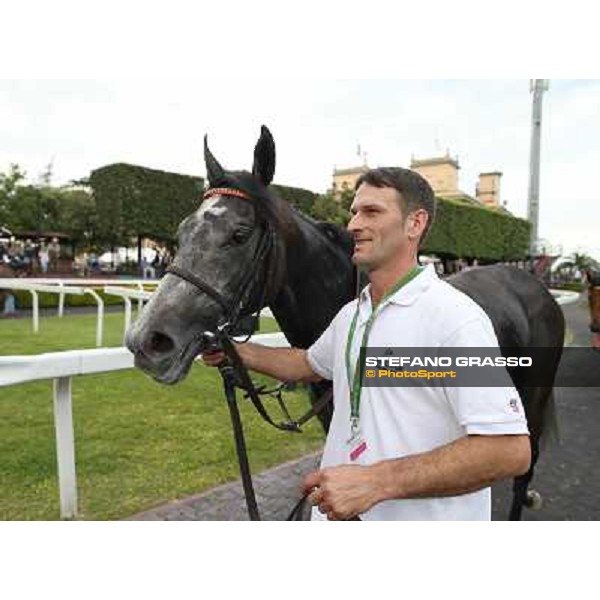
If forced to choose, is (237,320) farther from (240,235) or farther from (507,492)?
(507,492)

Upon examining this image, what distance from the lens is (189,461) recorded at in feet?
13.7

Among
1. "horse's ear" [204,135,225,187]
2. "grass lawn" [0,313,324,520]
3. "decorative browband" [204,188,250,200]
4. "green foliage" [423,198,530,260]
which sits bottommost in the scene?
"grass lawn" [0,313,324,520]

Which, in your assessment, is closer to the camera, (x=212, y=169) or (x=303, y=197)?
(x=212, y=169)

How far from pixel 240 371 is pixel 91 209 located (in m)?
30.3

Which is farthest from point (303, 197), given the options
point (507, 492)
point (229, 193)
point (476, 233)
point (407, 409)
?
point (407, 409)

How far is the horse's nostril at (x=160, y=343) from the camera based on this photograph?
1764 mm

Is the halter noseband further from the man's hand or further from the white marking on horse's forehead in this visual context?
the man's hand

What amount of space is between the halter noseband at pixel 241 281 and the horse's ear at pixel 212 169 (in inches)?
1.6

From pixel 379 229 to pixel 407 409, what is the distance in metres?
0.49

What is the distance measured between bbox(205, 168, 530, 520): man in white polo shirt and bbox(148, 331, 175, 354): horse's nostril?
0.56 metres

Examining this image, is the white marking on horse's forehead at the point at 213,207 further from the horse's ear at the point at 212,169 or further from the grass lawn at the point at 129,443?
the grass lawn at the point at 129,443

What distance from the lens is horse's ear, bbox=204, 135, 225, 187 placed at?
6.77 ft

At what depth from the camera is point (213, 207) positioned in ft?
6.42

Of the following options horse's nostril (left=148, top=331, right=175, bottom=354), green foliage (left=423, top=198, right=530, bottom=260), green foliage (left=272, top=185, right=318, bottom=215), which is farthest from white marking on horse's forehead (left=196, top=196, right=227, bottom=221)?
green foliage (left=423, top=198, right=530, bottom=260)
